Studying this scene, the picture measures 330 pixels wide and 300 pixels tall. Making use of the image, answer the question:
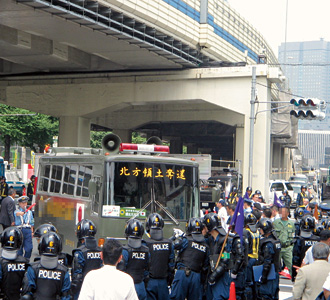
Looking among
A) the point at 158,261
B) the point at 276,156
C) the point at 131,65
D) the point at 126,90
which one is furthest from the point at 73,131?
the point at 276,156

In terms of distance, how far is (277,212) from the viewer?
592 inches

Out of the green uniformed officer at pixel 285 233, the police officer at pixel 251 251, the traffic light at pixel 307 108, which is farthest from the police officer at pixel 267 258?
the traffic light at pixel 307 108

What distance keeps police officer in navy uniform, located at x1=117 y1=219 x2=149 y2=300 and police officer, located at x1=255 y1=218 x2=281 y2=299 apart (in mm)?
2578

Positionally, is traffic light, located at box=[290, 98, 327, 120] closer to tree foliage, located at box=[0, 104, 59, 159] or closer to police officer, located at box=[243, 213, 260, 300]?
police officer, located at box=[243, 213, 260, 300]

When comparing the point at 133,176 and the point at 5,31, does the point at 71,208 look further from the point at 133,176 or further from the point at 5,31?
the point at 5,31

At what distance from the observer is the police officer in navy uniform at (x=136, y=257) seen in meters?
Answer: 8.30

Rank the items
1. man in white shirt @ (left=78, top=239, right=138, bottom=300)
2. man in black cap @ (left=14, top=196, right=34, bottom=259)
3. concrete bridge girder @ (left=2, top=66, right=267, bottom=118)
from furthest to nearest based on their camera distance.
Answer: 1. concrete bridge girder @ (left=2, top=66, right=267, bottom=118)
2. man in black cap @ (left=14, top=196, right=34, bottom=259)
3. man in white shirt @ (left=78, top=239, right=138, bottom=300)

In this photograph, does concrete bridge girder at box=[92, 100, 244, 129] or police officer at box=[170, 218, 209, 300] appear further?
concrete bridge girder at box=[92, 100, 244, 129]

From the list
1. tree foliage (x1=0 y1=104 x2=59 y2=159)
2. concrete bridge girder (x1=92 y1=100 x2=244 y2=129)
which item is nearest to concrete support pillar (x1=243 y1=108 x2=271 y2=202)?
concrete bridge girder (x1=92 y1=100 x2=244 y2=129)

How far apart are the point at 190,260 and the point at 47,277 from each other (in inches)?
119

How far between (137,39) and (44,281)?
22.4 m

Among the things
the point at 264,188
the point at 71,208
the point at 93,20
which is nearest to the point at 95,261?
the point at 71,208

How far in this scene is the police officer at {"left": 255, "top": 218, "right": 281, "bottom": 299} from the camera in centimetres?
1024

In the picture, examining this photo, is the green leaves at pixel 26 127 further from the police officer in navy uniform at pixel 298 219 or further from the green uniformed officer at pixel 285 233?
the green uniformed officer at pixel 285 233
